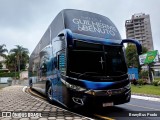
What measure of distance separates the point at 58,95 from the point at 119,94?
2.56 meters

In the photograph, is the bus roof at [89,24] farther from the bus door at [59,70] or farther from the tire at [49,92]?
the tire at [49,92]

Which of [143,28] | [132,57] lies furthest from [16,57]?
[143,28]

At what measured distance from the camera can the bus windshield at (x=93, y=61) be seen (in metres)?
7.74

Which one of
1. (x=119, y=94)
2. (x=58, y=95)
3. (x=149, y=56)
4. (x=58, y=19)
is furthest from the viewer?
(x=149, y=56)

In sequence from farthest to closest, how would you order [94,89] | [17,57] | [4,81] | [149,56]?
[17,57] < [4,81] < [149,56] < [94,89]

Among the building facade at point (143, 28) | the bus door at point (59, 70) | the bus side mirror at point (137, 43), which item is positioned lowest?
the bus door at point (59, 70)

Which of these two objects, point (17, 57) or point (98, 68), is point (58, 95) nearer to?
point (98, 68)

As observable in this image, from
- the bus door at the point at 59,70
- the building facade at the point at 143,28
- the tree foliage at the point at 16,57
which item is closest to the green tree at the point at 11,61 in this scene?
the tree foliage at the point at 16,57

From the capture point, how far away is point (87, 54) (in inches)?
314

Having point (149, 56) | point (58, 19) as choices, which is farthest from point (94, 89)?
point (149, 56)

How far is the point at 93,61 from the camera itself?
793 cm

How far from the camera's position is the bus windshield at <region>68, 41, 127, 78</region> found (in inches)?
305

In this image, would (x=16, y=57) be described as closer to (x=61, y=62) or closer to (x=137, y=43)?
(x=61, y=62)

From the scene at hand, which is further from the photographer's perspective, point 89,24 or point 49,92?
point 49,92
